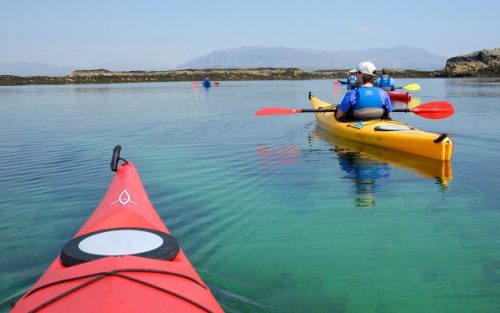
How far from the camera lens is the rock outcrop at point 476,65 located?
199 feet

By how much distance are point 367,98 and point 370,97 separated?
71 millimetres

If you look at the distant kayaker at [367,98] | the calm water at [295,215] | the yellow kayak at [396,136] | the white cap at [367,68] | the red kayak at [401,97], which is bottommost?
the calm water at [295,215]

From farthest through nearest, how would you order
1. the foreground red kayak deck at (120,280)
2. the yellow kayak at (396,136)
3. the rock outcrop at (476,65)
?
the rock outcrop at (476,65)
the yellow kayak at (396,136)
the foreground red kayak deck at (120,280)

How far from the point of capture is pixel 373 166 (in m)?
9.03

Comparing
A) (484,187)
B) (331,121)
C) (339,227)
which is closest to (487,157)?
(484,187)

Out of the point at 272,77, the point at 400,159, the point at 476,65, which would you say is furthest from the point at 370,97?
the point at 272,77

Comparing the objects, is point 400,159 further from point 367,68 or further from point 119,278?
point 119,278

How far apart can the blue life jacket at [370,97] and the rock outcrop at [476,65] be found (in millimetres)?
57538

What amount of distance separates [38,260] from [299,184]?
4362 millimetres

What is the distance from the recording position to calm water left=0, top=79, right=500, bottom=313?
4203 mm

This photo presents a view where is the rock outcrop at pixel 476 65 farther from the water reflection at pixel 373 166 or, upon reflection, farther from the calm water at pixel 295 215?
the water reflection at pixel 373 166

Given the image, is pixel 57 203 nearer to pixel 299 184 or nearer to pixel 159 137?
pixel 299 184

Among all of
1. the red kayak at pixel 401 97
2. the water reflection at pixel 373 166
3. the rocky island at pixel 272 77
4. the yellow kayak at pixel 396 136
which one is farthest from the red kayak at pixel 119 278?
the rocky island at pixel 272 77

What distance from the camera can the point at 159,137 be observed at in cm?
1349
